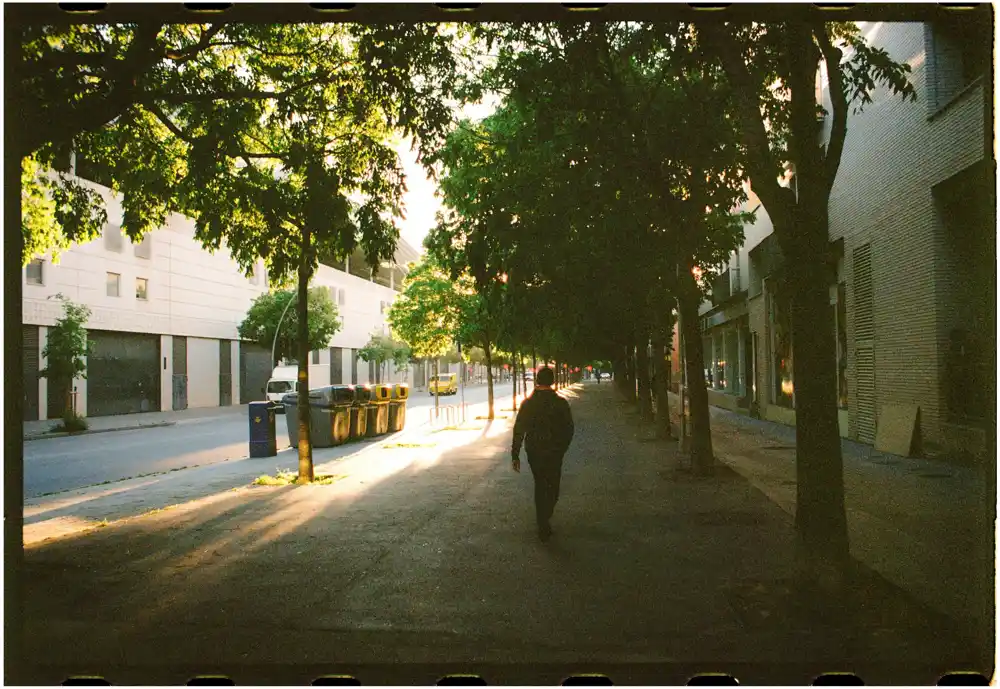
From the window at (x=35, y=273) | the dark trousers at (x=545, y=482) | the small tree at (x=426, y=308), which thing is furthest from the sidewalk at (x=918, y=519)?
the window at (x=35, y=273)

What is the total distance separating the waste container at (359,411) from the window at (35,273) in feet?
50.4

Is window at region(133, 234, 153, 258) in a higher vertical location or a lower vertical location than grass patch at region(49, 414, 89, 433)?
higher

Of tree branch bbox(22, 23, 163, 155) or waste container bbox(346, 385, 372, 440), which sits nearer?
tree branch bbox(22, 23, 163, 155)

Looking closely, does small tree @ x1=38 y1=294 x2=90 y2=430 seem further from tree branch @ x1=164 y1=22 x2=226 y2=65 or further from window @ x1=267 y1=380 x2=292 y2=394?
tree branch @ x1=164 y1=22 x2=226 y2=65

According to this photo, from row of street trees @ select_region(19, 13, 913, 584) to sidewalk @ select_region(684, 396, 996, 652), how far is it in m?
0.88

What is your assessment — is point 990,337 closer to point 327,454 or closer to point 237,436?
point 327,454

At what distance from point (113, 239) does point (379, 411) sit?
18.6 m

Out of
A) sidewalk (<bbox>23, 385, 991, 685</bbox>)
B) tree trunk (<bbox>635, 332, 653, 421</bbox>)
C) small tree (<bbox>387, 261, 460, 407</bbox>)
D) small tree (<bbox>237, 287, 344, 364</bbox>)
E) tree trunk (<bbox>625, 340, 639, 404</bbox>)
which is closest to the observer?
sidewalk (<bbox>23, 385, 991, 685</bbox>)

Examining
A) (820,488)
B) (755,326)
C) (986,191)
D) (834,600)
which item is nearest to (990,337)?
(986,191)

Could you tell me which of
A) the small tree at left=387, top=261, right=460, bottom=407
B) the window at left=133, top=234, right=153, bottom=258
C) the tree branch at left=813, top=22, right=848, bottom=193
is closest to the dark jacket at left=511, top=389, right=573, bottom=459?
the tree branch at left=813, top=22, right=848, bottom=193

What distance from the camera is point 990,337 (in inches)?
159

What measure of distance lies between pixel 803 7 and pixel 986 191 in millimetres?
1473

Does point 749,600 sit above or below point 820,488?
below

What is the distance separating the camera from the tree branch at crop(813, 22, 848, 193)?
542 centimetres
